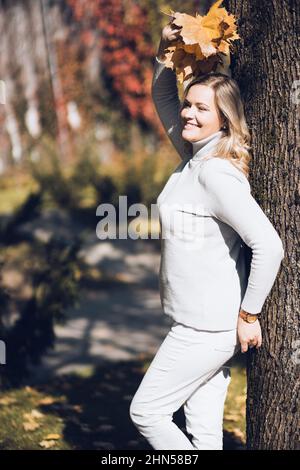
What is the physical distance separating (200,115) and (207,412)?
1.20 meters

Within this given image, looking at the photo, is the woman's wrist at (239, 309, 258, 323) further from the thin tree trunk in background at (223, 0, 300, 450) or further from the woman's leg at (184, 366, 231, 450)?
the woman's leg at (184, 366, 231, 450)

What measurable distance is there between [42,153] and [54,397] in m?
6.07

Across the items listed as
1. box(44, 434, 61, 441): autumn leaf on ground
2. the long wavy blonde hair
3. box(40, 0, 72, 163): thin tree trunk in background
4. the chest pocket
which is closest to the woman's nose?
the long wavy blonde hair

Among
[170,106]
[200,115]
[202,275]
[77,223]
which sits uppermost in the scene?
[170,106]

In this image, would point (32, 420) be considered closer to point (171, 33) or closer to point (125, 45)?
point (171, 33)

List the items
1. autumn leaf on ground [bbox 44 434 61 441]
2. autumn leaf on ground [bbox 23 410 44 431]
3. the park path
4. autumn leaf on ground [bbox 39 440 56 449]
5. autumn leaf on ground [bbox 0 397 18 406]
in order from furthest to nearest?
the park path < autumn leaf on ground [bbox 0 397 18 406] < autumn leaf on ground [bbox 23 410 44 431] < autumn leaf on ground [bbox 44 434 61 441] < autumn leaf on ground [bbox 39 440 56 449]

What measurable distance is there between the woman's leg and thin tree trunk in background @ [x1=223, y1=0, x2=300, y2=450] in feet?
0.58

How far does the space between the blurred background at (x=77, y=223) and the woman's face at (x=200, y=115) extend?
6.37ft

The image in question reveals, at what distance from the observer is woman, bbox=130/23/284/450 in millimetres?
3004

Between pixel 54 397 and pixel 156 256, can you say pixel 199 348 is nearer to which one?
pixel 54 397

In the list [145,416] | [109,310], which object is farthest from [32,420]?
[109,310]

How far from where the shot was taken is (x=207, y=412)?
3217 mm

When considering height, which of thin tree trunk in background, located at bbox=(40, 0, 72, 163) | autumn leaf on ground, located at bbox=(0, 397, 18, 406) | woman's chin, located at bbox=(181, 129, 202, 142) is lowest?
autumn leaf on ground, located at bbox=(0, 397, 18, 406)

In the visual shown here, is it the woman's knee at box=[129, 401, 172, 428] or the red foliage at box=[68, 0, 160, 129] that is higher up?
the red foliage at box=[68, 0, 160, 129]
